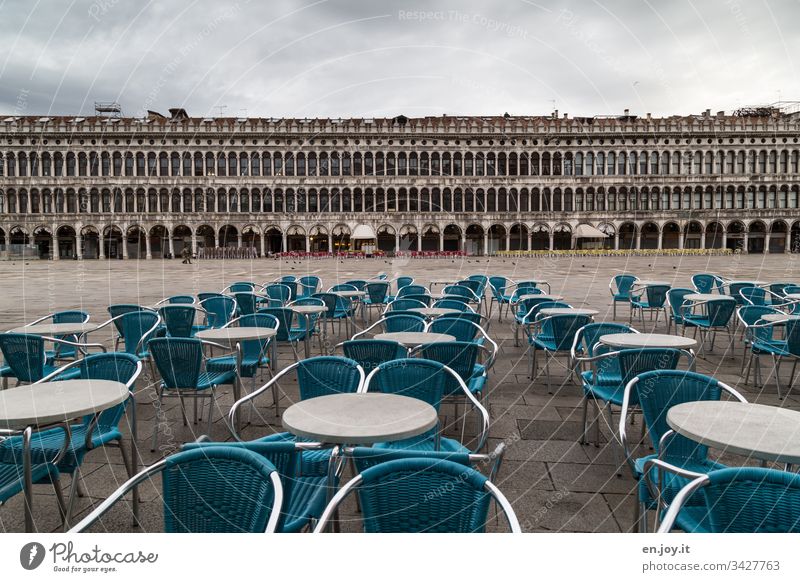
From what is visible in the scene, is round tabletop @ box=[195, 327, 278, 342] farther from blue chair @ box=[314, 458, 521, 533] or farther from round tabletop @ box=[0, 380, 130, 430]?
blue chair @ box=[314, 458, 521, 533]

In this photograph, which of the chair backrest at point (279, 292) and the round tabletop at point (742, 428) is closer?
the round tabletop at point (742, 428)

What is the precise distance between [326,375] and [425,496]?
1714mm

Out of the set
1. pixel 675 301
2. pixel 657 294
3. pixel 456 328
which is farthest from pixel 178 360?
pixel 657 294

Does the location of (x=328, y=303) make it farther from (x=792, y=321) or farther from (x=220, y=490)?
(x=220, y=490)

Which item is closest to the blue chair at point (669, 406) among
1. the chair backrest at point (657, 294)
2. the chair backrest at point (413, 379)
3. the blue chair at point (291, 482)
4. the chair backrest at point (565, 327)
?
the chair backrest at point (413, 379)

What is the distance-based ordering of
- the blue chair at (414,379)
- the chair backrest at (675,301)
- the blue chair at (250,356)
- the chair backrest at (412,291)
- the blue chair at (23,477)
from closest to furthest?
the blue chair at (23,477) → the blue chair at (414,379) → the blue chair at (250,356) → the chair backrest at (675,301) → the chair backrest at (412,291)

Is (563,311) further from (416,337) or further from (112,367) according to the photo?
(112,367)

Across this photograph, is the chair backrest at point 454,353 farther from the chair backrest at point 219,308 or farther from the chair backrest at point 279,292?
the chair backrest at point 279,292

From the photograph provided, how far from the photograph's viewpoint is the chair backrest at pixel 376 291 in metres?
10.1

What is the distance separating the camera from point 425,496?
1970 mm

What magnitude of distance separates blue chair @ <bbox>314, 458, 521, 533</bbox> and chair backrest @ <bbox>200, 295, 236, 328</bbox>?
5.74 m

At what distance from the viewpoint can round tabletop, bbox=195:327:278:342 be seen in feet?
16.3

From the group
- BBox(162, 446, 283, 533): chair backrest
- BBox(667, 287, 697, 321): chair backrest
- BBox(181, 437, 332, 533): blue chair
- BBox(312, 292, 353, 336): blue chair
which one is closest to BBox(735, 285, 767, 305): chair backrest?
BBox(667, 287, 697, 321): chair backrest

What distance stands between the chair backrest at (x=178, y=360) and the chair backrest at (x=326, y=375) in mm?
1155
